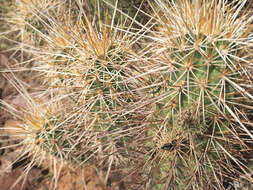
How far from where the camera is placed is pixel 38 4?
88.7 inches

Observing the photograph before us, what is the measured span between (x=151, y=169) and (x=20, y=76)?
2.16 metres

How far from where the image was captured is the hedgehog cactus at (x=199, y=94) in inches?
46.9

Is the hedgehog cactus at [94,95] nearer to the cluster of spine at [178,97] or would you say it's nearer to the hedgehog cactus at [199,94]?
the cluster of spine at [178,97]

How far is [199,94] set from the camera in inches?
47.8

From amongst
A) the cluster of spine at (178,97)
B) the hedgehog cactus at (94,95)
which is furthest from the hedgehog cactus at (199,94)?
the hedgehog cactus at (94,95)

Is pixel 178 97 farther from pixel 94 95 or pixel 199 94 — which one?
pixel 94 95

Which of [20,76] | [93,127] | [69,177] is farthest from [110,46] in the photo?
[20,76]

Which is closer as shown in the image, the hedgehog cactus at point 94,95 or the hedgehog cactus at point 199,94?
the hedgehog cactus at point 199,94

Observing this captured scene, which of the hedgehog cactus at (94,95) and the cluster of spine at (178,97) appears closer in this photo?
the cluster of spine at (178,97)

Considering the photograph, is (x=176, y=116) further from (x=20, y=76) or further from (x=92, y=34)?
(x=20, y=76)

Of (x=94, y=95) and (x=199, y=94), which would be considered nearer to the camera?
(x=199, y=94)

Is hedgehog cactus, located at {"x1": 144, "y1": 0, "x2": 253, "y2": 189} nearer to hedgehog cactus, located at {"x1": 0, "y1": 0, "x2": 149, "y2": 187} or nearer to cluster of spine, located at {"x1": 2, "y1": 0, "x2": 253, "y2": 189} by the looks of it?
cluster of spine, located at {"x1": 2, "y1": 0, "x2": 253, "y2": 189}

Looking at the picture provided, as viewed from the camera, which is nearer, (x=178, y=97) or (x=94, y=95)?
(x=178, y=97)

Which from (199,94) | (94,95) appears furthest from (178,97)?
(94,95)
